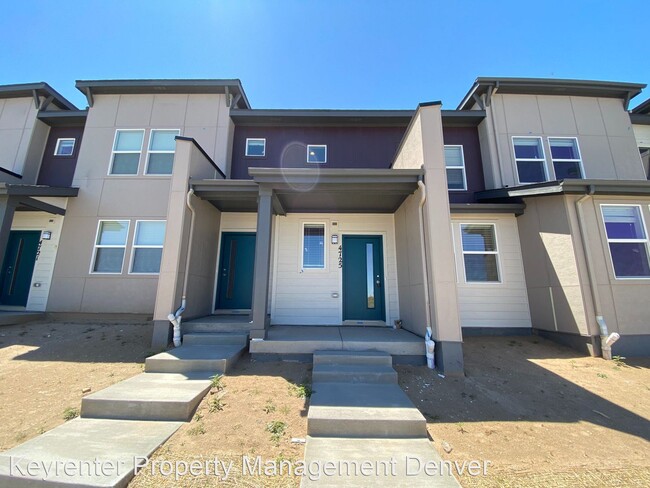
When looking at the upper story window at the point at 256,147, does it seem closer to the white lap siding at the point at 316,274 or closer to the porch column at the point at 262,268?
the white lap siding at the point at 316,274

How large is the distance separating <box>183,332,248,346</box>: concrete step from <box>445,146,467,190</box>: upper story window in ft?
22.7

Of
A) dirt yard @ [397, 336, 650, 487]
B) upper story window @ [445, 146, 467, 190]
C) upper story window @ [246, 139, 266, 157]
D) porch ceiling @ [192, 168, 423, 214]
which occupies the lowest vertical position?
dirt yard @ [397, 336, 650, 487]

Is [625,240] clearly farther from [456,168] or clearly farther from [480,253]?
[456,168]

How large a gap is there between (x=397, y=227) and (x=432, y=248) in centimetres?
211

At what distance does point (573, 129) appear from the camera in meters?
7.88

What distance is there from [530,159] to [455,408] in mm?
7619

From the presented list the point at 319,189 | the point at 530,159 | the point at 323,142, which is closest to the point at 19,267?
the point at 319,189

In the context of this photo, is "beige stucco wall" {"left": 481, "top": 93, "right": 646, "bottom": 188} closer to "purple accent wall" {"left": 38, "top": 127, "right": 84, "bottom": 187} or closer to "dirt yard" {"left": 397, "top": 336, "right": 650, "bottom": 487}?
"dirt yard" {"left": 397, "top": 336, "right": 650, "bottom": 487}

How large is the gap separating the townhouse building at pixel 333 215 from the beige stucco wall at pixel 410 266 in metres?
0.07

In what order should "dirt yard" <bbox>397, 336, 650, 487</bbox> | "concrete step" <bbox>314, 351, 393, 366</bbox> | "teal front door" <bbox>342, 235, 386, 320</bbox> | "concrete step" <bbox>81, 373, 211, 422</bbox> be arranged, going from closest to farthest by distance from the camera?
"dirt yard" <bbox>397, 336, 650, 487</bbox>
"concrete step" <bbox>81, 373, 211, 422</bbox>
"concrete step" <bbox>314, 351, 393, 366</bbox>
"teal front door" <bbox>342, 235, 386, 320</bbox>

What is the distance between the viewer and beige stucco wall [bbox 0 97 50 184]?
7.98 meters

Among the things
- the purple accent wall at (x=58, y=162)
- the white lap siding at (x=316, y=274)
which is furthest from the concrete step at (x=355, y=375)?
the purple accent wall at (x=58, y=162)

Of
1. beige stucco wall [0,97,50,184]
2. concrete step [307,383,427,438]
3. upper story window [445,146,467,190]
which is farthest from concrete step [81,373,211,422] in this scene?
beige stucco wall [0,97,50,184]

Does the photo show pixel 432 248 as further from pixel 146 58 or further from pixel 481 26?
pixel 146 58
